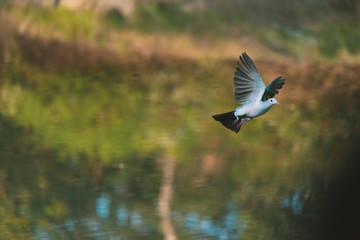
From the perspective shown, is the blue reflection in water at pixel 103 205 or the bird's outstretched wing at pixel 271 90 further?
the blue reflection in water at pixel 103 205

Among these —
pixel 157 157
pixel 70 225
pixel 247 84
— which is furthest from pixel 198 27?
pixel 247 84

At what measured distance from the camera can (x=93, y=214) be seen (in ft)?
11.8

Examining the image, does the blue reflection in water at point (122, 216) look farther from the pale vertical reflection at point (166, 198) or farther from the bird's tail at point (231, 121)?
the bird's tail at point (231, 121)

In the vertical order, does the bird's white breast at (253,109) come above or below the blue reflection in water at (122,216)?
above

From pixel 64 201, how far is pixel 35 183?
0.64 feet

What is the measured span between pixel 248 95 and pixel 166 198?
318cm

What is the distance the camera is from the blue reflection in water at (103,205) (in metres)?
3.65

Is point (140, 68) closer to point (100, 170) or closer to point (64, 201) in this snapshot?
point (100, 170)

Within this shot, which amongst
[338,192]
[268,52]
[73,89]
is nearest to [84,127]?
[73,89]

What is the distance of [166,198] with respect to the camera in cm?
375

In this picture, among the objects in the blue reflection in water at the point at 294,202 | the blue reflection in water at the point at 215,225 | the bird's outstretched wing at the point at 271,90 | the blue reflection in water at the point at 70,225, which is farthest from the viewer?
the blue reflection in water at the point at 294,202

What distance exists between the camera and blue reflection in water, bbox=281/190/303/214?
3795 millimetres

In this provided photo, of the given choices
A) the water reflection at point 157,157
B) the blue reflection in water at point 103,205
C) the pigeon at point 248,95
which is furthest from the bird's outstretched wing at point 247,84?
the blue reflection in water at point 103,205

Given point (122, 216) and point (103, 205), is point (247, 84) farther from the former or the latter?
point (103, 205)
